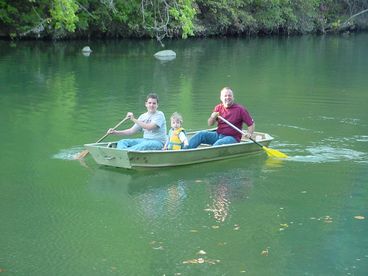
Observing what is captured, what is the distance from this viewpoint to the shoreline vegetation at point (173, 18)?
1086 inches

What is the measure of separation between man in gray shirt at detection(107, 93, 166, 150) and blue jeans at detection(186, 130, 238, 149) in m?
0.59

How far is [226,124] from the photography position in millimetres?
10305

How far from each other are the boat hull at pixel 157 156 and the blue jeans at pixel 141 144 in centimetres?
18

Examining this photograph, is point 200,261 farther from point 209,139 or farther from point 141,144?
point 209,139

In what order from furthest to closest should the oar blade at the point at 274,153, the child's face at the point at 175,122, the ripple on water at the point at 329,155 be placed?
1. the ripple on water at the point at 329,155
2. the oar blade at the point at 274,153
3. the child's face at the point at 175,122

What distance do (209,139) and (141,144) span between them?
1280 mm

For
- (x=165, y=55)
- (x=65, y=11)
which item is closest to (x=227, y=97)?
(x=65, y=11)

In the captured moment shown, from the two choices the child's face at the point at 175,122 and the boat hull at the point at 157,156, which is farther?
the child's face at the point at 175,122

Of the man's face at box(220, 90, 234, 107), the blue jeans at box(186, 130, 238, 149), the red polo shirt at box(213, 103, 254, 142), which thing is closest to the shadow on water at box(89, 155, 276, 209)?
the blue jeans at box(186, 130, 238, 149)

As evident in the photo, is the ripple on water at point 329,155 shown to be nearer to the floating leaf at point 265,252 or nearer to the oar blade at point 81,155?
the oar blade at point 81,155

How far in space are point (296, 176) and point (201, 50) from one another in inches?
814

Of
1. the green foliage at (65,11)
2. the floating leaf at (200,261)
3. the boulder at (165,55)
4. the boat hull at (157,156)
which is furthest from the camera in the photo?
the boulder at (165,55)

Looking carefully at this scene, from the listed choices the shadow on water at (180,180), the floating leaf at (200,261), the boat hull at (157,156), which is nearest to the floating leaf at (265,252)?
the floating leaf at (200,261)

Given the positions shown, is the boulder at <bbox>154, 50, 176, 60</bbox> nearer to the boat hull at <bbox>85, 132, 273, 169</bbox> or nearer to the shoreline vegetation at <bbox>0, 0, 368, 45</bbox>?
the shoreline vegetation at <bbox>0, 0, 368, 45</bbox>
